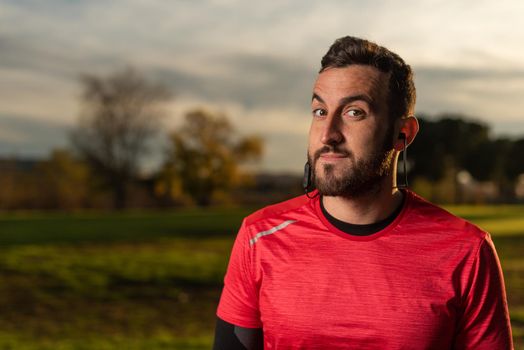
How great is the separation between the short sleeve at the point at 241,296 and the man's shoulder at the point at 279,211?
0.16 metres

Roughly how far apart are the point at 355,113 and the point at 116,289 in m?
12.2

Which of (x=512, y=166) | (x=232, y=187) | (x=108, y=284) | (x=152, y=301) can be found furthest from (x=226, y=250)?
(x=512, y=166)

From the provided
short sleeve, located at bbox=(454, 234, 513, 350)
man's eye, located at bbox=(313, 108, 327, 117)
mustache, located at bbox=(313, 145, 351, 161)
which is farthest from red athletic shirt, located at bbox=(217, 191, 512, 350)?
man's eye, located at bbox=(313, 108, 327, 117)

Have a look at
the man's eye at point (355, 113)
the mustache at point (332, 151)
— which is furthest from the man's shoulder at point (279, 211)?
the man's eye at point (355, 113)

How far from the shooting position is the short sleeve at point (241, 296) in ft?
9.75

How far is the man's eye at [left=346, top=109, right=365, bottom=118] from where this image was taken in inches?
112

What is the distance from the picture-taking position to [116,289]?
14148 mm

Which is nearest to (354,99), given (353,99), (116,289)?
(353,99)

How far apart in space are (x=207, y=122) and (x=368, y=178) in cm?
6363

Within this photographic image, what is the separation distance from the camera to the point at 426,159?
75.6m

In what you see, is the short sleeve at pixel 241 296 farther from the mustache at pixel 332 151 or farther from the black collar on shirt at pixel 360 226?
the mustache at pixel 332 151

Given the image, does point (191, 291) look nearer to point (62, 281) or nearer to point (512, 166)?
point (62, 281)

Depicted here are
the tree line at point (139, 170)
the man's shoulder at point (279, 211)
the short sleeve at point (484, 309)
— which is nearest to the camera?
the short sleeve at point (484, 309)

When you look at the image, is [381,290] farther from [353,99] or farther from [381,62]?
[381,62]
